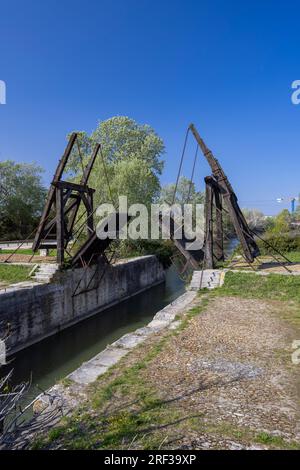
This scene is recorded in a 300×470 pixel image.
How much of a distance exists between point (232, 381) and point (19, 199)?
33.7m

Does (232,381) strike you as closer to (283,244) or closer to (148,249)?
(283,244)

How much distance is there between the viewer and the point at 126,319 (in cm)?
1600

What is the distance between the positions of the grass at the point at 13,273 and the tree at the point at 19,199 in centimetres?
1905

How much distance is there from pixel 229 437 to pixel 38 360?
8.66m

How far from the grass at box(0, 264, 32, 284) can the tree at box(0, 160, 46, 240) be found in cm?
1905

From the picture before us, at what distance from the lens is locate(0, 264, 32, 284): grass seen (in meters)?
13.7

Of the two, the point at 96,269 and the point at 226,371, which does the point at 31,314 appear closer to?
the point at 96,269

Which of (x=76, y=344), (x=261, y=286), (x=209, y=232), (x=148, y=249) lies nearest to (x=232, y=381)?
(x=261, y=286)

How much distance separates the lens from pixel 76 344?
1271 cm

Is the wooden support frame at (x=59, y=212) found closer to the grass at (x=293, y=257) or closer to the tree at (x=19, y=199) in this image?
the grass at (x=293, y=257)

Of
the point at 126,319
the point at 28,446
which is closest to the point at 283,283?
the point at 126,319

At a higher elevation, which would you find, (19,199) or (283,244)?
(19,199)

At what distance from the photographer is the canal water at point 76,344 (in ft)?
33.1

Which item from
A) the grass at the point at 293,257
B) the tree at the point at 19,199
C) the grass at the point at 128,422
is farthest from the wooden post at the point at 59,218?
the tree at the point at 19,199
